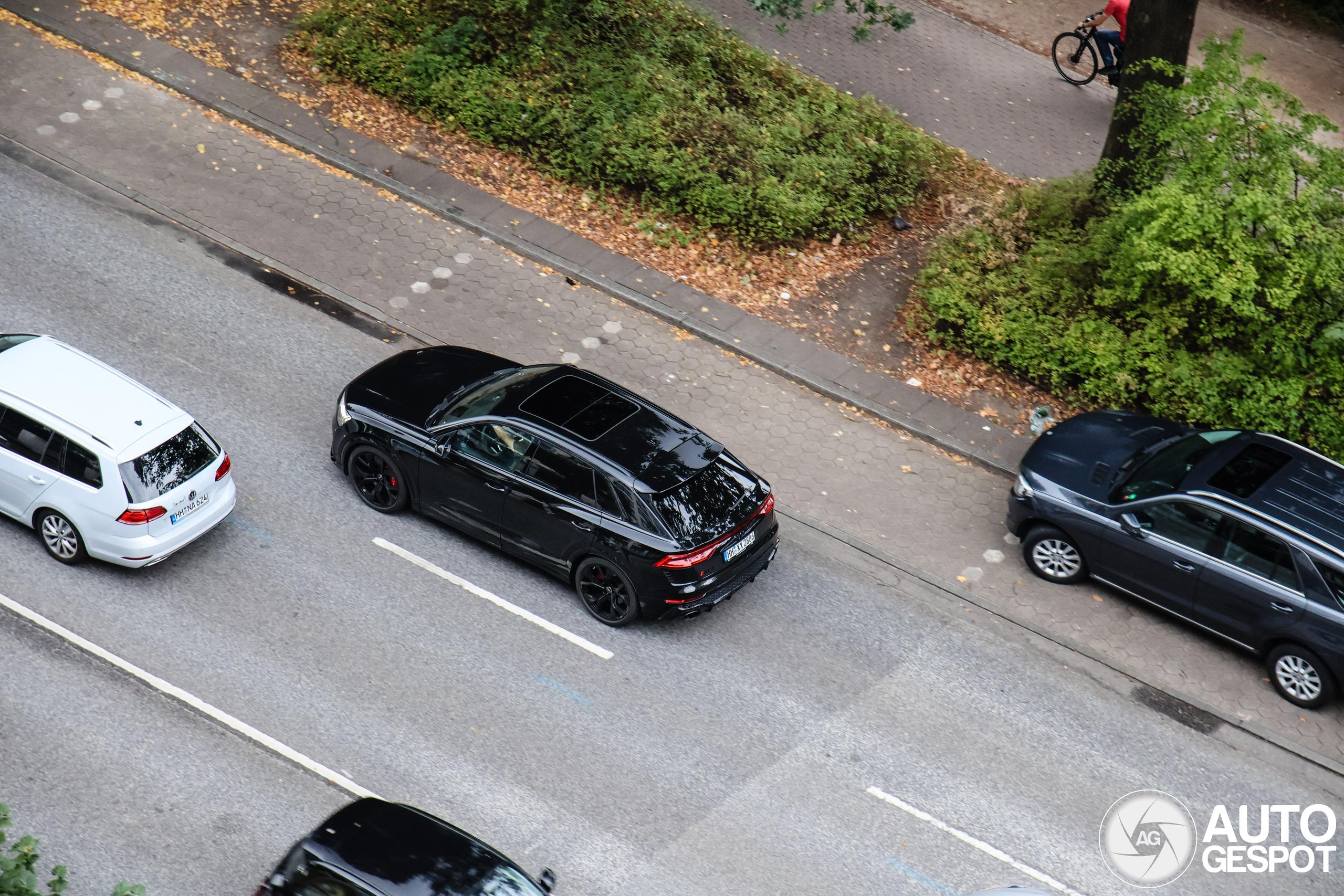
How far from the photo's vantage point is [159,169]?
14922mm

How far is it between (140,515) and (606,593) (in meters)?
3.83

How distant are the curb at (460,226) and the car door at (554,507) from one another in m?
3.56

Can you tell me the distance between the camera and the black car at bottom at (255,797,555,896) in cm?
723

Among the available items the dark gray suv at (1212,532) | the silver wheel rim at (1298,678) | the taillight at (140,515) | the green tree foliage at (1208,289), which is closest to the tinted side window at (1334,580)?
the dark gray suv at (1212,532)

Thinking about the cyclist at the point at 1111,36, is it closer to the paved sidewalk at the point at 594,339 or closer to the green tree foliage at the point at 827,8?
the green tree foliage at the point at 827,8

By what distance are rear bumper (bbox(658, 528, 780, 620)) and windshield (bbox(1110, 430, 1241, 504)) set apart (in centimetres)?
337

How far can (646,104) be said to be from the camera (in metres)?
16.2

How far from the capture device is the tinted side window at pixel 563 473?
34.2 ft

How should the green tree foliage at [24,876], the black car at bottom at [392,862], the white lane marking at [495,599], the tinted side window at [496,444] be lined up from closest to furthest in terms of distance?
1. the green tree foliage at [24,876]
2. the black car at bottom at [392,862]
3. the white lane marking at [495,599]
4. the tinted side window at [496,444]

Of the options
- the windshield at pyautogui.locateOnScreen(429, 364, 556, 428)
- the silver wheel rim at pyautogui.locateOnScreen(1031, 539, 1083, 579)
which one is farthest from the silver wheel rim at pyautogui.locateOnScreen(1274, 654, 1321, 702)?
the windshield at pyautogui.locateOnScreen(429, 364, 556, 428)

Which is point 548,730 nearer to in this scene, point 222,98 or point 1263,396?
point 1263,396

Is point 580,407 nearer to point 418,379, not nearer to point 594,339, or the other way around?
point 418,379

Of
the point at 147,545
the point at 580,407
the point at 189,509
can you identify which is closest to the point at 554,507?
the point at 580,407

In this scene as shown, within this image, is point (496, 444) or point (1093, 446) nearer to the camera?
point (496, 444)
